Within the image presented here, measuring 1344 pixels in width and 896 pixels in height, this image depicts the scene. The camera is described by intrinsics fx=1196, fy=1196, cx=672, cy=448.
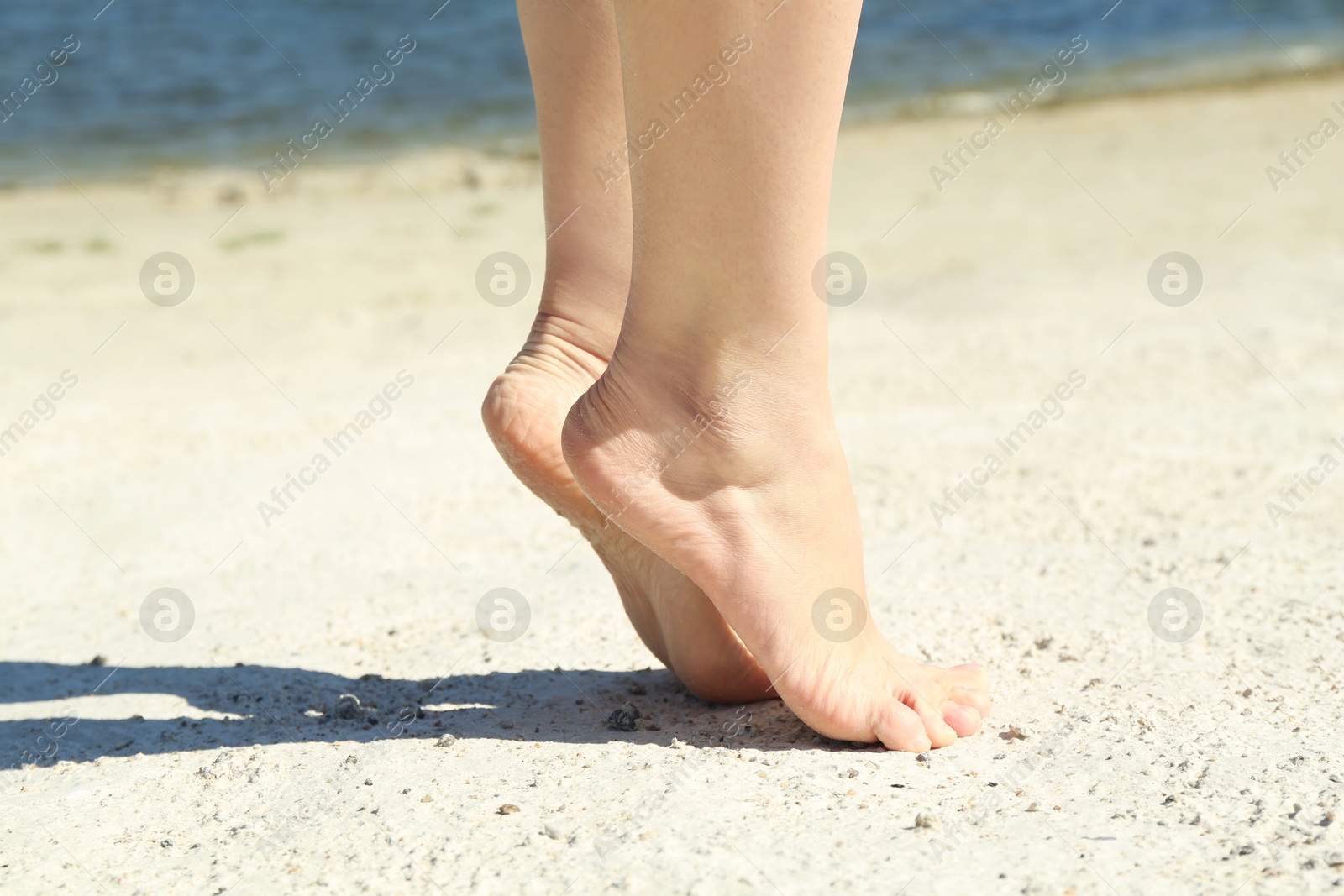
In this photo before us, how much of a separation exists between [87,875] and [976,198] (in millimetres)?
4564

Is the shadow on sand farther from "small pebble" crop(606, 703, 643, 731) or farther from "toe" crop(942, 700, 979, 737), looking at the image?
"toe" crop(942, 700, 979, 737)

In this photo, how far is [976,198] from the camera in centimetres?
505

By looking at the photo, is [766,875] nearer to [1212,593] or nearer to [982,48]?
[1212,593]

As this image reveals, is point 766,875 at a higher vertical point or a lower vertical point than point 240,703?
lower

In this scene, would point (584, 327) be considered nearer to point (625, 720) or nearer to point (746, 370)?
point (746, 370)

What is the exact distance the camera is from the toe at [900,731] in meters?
1.34

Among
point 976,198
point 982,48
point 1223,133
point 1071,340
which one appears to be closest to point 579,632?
point 1071,340

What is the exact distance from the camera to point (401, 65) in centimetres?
902

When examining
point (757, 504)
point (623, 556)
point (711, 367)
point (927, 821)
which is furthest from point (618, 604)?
point (927, 821)

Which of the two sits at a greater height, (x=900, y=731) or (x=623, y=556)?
(x=623, y=556)

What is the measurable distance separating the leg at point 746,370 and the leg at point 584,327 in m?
0.13

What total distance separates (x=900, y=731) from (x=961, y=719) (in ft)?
0.31

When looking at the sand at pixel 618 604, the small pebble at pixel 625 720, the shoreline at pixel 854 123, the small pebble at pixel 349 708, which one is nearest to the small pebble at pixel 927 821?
the sand at pixel 618 604

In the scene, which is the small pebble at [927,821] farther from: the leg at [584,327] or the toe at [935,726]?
the leg at [584,327]
